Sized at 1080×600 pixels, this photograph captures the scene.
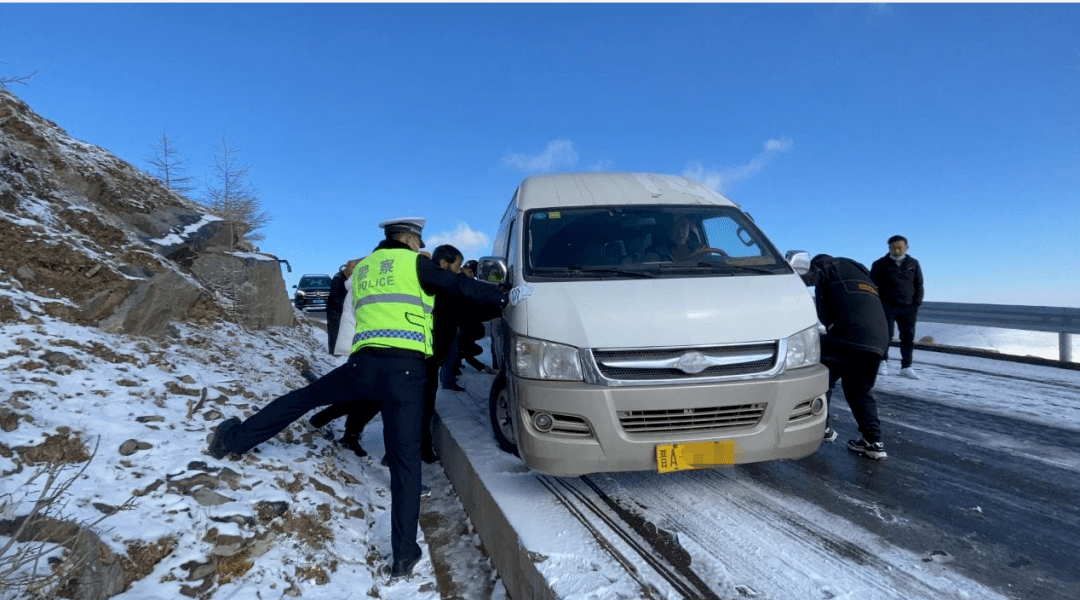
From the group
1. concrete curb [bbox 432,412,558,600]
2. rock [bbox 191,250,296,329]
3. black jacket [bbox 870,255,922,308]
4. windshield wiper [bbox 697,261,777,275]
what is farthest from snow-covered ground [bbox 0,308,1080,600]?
black jacket [bbox 870,255,922,308]

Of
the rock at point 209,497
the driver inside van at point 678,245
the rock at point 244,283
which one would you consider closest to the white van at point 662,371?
the driver inside van at point 678,245

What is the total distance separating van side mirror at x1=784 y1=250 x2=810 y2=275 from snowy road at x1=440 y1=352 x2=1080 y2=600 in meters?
1.45

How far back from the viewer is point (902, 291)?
775 centimetres

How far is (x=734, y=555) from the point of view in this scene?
2.91m

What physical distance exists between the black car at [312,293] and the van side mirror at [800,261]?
21.4 meters

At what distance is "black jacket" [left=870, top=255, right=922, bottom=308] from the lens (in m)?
7.77

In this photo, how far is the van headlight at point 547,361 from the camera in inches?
126

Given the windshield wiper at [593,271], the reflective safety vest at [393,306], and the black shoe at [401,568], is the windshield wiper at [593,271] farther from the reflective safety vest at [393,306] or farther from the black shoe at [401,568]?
the black shoe at [401,568]

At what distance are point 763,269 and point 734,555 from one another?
6.10ft

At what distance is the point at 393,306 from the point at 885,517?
3.10 m

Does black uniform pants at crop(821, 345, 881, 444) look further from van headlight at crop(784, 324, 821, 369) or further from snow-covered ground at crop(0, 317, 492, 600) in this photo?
snow-covered ground at crop(0, 317, 492, 600)

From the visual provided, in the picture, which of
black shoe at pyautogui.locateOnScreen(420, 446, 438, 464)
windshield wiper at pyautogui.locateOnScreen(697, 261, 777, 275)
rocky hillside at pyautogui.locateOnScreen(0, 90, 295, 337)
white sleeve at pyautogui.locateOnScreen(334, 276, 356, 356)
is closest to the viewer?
windshield wiper at pyautogui.locateOnScreen(697, 261, 777, 275)

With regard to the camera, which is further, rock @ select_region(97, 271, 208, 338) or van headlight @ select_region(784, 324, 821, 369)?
rock @ select_region(97, 271, 208, 338)

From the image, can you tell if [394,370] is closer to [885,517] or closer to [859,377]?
[885,517]
